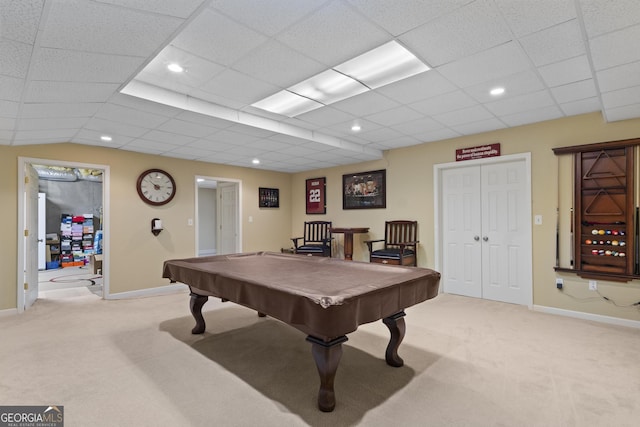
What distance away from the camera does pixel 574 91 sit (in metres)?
3.09

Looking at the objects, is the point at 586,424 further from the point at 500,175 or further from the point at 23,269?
the point at 23,269

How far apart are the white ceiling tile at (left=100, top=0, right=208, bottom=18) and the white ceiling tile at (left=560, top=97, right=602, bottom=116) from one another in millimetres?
3785

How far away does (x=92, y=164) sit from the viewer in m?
4.71

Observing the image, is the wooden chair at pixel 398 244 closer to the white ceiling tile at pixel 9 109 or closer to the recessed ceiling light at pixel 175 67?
the recessed ceiling light at pixel 175 67

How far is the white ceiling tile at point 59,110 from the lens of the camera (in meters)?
2.78

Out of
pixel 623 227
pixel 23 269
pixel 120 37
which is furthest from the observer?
pixel 23 269

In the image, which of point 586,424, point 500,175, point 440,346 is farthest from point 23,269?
point 500,175

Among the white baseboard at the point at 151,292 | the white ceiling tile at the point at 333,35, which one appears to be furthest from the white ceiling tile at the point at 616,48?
the white baseboard at the point at 151,292

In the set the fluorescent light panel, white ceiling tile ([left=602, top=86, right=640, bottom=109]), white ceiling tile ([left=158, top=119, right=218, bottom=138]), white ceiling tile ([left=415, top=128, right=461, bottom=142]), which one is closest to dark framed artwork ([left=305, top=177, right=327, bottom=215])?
white ceiling tile ([left=415, top=128, right=461, bottom=142])

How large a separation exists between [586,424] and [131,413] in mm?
2765

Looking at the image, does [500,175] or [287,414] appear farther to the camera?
[500,175]

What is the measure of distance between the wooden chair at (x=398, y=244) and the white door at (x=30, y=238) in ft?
16.0

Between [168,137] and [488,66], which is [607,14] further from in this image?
[168,137]

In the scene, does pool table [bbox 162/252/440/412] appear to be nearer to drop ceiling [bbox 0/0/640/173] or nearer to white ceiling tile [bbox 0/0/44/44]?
drop ceiling [bbox 0/0/640/173]
